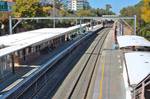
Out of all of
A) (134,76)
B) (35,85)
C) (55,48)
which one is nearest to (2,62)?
(35,85)

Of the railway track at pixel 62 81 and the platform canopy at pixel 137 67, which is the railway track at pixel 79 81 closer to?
the railway track at pixel 62 81

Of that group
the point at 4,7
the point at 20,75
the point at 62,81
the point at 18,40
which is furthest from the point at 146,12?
the point at 20,75

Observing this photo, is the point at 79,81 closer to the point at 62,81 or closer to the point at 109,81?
the point at 62,81

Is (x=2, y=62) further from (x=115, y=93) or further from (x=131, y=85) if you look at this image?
(x=131, y=85)

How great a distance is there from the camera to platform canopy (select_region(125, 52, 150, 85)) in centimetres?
1905

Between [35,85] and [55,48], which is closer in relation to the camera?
[35,85]

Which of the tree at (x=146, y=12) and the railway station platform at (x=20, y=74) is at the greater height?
the tree at (x=146, y=12)

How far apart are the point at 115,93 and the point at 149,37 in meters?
38.7

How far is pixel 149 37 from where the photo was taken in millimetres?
63500

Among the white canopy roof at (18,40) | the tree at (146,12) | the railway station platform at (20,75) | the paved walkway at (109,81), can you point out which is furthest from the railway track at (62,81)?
the tree at (146,12)

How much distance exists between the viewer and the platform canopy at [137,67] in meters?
19.0

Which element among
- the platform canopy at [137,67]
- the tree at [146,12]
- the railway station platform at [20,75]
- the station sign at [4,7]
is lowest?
the railway station platform at [20,75]

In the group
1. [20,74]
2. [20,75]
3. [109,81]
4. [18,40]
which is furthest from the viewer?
[18,40]

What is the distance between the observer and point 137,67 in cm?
2231
